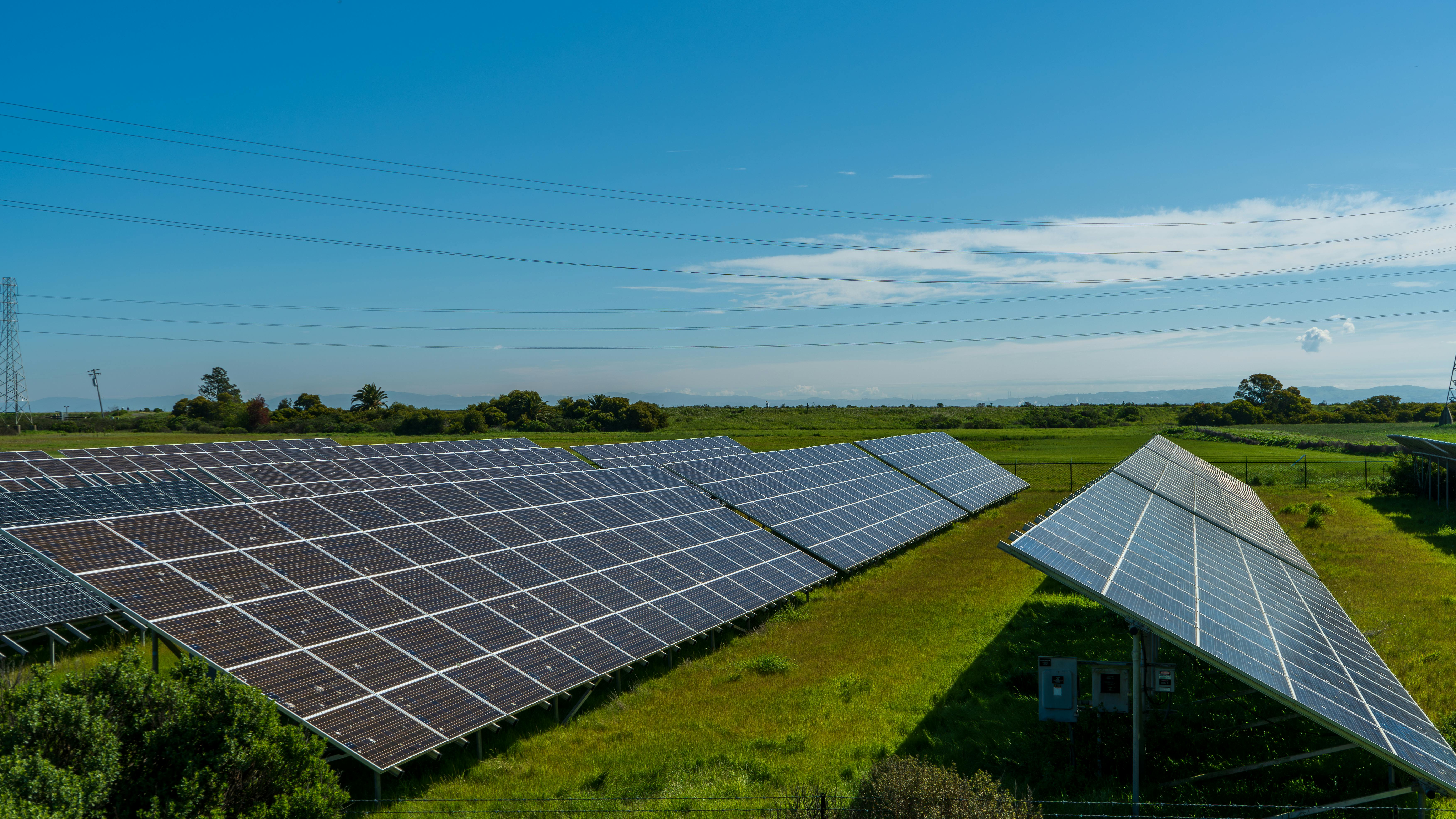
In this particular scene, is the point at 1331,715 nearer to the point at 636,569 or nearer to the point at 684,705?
the point at 684,705

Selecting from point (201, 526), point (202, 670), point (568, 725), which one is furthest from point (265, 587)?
point (568, 725)

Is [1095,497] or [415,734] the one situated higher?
[1095,497]

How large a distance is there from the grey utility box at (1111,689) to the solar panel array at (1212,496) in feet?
35.0

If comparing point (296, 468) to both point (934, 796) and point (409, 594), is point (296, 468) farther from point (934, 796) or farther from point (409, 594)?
point (934, 796)

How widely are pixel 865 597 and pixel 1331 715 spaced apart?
15647 mm

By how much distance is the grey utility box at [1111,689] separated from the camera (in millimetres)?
12891

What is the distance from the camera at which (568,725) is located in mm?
14477

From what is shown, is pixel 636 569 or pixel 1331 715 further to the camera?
pixel 636 569

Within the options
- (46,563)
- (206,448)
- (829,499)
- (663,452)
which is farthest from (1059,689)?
(206,448)

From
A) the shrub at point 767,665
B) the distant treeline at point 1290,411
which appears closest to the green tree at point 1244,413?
the distant treeline at point 1290,411

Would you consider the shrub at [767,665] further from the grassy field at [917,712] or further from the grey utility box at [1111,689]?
the grey utility box at [1111,689]

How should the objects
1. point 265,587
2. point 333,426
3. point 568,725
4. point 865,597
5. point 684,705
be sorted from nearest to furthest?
point 265,587 < point 568,725 < point 684,705 < point 865,597 < point 333,426

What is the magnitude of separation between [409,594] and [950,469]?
38763mm

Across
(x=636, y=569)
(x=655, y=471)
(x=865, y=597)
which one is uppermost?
(x=655, y=471)
